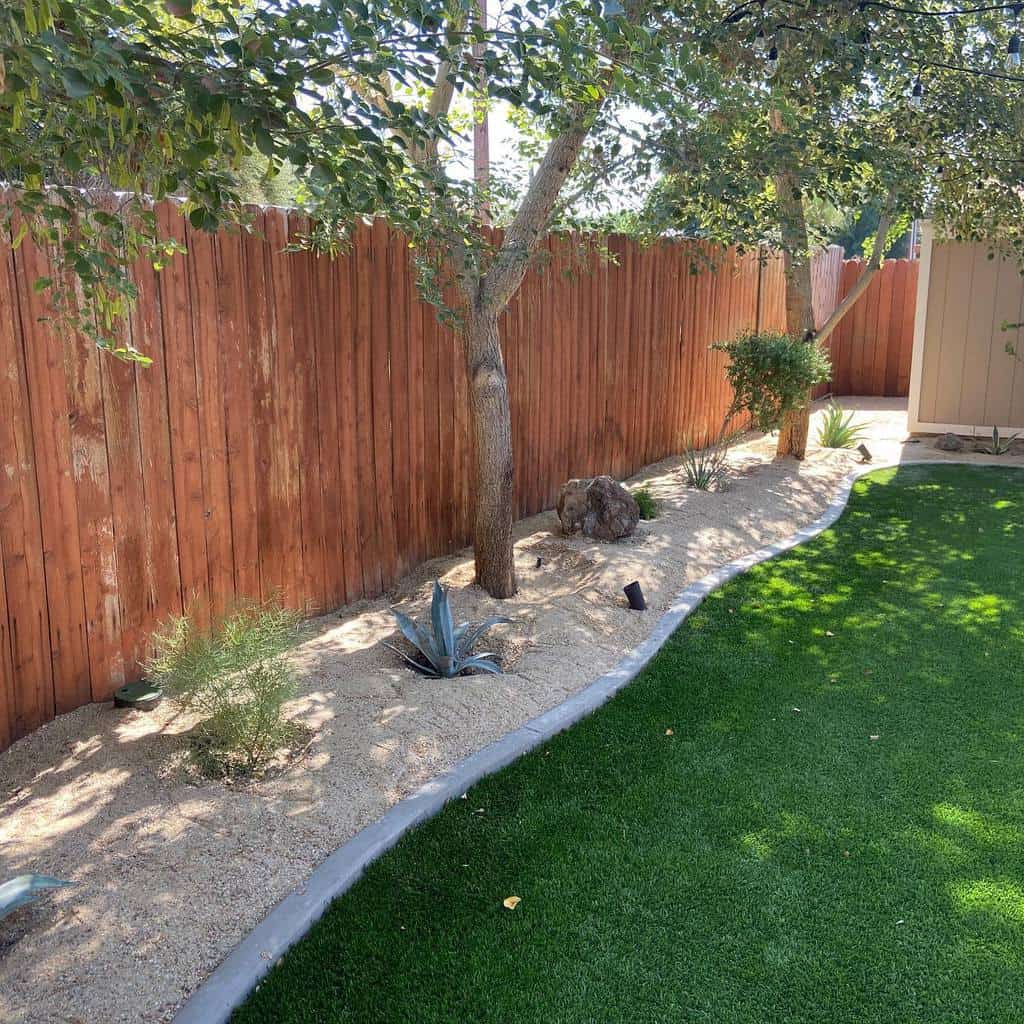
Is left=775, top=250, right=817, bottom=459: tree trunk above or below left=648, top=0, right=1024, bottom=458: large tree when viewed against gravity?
below

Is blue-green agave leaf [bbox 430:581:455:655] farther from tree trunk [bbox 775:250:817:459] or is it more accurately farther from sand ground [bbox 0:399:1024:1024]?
tree trunk [bbox 775:250:817:459]

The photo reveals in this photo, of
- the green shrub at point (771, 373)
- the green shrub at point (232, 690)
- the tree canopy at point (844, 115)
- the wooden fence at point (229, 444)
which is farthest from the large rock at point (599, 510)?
the green shrub at point (232, 690)

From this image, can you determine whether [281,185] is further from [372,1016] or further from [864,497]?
[372,1016]

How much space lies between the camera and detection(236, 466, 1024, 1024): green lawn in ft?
8.82

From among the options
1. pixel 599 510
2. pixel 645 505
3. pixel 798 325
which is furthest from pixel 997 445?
pixel 599 510

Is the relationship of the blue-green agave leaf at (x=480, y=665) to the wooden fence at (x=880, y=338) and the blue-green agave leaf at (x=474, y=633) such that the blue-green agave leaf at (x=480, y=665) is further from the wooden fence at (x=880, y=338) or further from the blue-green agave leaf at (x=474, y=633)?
the wooden fence at (x=880, y=338)

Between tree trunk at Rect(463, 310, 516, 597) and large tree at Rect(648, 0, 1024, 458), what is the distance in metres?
1.33

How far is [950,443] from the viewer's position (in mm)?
11055

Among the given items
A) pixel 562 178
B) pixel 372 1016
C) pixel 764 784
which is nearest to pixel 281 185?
pixel 562 178

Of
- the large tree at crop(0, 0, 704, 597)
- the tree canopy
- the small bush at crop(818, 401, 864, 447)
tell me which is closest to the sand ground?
the large tree at crop(0, 0, 704, 597)

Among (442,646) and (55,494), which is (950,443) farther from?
(55,494)

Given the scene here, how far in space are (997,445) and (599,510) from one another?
6.30 m

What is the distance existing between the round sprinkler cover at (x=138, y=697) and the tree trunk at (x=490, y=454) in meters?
1.98

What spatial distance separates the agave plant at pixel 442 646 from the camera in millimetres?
4590
